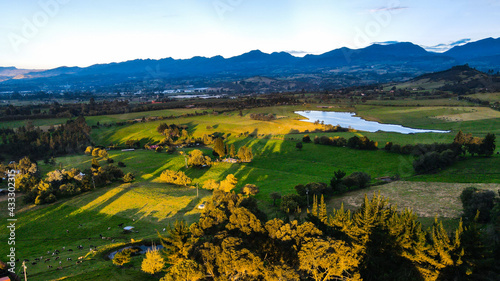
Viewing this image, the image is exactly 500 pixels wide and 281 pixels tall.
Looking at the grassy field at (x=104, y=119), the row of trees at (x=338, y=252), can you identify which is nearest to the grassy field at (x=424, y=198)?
the row of trees at (x=338, y=252)

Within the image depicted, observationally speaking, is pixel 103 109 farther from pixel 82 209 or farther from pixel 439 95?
pixel 439 95

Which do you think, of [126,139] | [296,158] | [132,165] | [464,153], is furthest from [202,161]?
[464,153]

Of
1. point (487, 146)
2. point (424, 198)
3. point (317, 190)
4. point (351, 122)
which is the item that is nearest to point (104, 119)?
point (351, 122)

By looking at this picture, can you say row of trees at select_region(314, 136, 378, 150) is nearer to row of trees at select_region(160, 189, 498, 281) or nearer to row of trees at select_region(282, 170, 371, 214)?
row of trees at select_region(282, 170, 371, 214)

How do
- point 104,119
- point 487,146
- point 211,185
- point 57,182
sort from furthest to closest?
1. point 104,119
2. point 57,182
3. point 487,146
4. point 211,185

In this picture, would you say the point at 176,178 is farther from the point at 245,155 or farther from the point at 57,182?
the point at 57,182

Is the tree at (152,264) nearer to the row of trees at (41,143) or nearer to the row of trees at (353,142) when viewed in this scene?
the row of trees at (353,142)

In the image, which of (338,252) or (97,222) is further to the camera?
(97,222)
